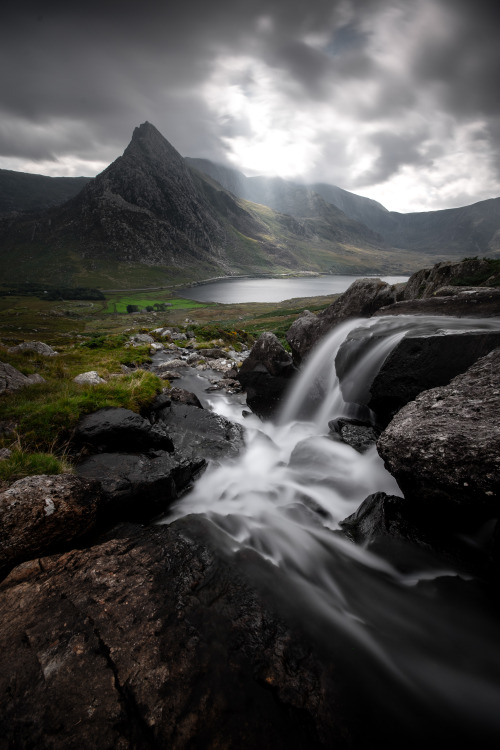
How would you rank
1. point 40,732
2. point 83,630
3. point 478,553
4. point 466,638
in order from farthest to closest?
point 478,553
point 466,638
point 83,630
point 40,732

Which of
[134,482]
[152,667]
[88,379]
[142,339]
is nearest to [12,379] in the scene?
[88,379]

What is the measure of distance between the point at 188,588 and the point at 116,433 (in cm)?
474

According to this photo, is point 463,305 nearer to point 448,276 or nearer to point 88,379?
point 448,276

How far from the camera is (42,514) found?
5.02 metres

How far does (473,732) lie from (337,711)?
1.89m

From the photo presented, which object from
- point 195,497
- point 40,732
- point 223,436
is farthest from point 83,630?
point 223,436

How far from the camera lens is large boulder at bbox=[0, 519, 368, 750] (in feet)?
10.0

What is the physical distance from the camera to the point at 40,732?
2898 millimetres

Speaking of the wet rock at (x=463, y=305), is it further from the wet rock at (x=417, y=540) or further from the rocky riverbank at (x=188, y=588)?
the wet rock at (x=417, y=540)

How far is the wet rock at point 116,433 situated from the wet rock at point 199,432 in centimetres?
163

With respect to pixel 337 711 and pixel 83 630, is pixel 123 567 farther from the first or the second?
pixel 337 711

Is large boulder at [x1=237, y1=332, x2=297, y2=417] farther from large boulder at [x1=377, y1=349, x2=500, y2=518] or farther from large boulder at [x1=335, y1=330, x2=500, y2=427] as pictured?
large boulder at [x1=377, y1=349, x2=500, y2=518]

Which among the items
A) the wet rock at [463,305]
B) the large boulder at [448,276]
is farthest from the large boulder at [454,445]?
the large boulder at [448,276]

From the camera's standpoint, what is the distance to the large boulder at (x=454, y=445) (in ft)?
16.3
